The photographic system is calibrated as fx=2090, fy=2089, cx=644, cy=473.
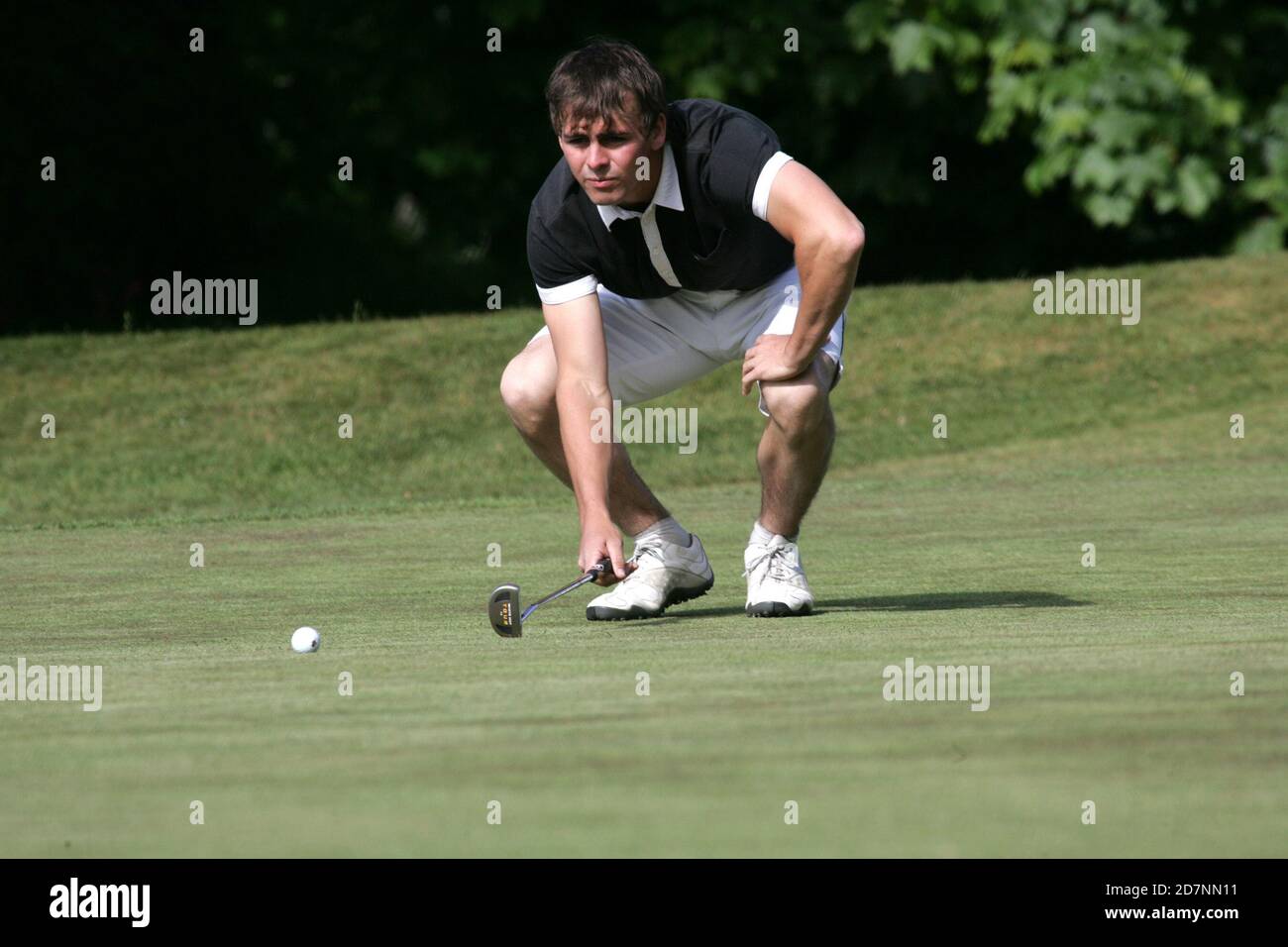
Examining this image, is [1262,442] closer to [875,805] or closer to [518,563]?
[518,563]

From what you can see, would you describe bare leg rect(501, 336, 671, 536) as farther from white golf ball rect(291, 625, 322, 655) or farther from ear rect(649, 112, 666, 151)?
white golf ball rect(291, 625, 322, 655)

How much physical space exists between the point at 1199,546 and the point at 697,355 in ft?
8.05

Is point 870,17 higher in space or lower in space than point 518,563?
higher

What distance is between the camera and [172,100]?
809 inches

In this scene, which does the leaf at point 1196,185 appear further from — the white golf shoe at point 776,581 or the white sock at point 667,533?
the white golf shoe at point 776,581

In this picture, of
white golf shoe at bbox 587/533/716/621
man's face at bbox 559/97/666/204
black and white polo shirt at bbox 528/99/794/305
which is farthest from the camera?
white golf shoe at bbox 587/533/716/621

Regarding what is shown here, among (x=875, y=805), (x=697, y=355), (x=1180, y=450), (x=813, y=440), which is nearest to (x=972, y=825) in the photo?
(x=875, y=805)

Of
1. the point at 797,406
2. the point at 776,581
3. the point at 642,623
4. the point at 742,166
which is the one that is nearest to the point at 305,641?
the point at 642,623

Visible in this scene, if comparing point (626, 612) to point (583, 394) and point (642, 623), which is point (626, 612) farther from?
point (583, 394)

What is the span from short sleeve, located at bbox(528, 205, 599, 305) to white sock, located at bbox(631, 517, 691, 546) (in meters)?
0.83

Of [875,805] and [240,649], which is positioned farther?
[240,649]

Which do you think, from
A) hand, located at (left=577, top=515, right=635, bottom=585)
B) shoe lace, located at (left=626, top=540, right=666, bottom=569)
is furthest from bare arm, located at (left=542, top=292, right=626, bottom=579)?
shoe lace, located at (left=626, top=540, right=666, bottom=569)

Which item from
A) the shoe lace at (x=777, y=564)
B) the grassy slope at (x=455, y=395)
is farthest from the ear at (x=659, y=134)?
the grassy slope at (x=455, y=395)

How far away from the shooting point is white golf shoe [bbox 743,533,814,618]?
622 centimetres
